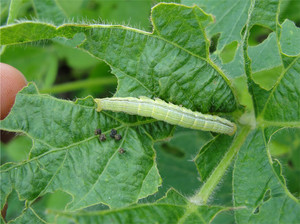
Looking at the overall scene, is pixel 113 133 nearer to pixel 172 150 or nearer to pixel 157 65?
pixel 157 65

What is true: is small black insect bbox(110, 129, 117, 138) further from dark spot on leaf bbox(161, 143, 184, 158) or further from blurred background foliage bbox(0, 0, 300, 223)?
dark spot on leaf bbox(161, 143, 184, 158)

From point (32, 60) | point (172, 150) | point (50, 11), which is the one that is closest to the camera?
point (50, 11)

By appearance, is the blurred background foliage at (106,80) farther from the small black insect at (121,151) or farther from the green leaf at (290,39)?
the small black insect at (121,151)

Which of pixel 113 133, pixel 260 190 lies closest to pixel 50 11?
pixel 113 133

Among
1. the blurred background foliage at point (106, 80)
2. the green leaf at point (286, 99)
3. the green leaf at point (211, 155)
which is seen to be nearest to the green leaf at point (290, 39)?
the green leaf at point (286, 99)

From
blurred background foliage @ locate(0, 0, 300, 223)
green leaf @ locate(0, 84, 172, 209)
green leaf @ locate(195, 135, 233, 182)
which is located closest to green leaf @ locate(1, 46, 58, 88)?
blurred background foliage @ locate(0, 0, 300, 223)

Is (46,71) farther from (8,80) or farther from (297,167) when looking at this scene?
(297,167)
